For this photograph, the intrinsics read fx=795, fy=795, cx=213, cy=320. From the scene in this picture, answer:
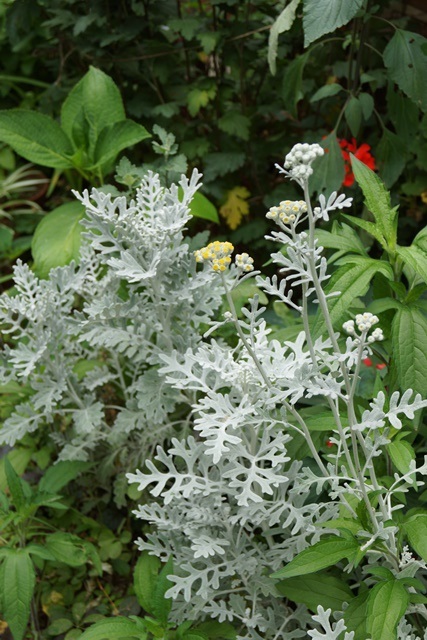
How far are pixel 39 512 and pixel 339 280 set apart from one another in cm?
107

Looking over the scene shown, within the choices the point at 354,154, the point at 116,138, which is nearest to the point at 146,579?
the point at 116,138

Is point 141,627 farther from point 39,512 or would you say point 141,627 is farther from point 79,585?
point 39,512

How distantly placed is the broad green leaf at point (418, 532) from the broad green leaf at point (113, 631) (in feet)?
1.63

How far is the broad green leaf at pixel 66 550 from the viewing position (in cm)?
166

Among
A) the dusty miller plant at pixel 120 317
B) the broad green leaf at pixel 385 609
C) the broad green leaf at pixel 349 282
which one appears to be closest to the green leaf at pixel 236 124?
the dusty miller plant at pixel 120 317

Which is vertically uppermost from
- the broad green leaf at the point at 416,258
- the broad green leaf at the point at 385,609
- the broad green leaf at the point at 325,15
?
the broad green leaf at the point at 325,15

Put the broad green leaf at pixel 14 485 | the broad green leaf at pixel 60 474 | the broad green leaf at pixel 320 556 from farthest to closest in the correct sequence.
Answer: the broad green leaf at pixel 60 474 → the broad green leaf at pixel 14 485 → the broad green leaf at pixel 320 556

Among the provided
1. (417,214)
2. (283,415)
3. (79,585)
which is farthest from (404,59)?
(79,585)

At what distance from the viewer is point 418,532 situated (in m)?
1.21

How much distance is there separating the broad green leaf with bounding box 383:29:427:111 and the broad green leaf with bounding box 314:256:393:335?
0.71m

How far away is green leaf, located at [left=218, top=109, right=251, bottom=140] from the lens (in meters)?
2.37

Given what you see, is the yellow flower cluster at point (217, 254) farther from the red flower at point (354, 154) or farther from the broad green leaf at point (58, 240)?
the red flower at point (354, 154)

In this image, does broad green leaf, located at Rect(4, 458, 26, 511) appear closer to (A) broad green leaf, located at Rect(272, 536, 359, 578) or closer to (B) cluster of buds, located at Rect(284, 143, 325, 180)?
(A) broad green leaf, located at Rect(272, 536, 359, 578)

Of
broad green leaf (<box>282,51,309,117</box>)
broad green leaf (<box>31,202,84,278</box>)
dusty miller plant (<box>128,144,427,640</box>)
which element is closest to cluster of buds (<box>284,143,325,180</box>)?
dusty miller plant (<box>128,144,427,640</box>)
